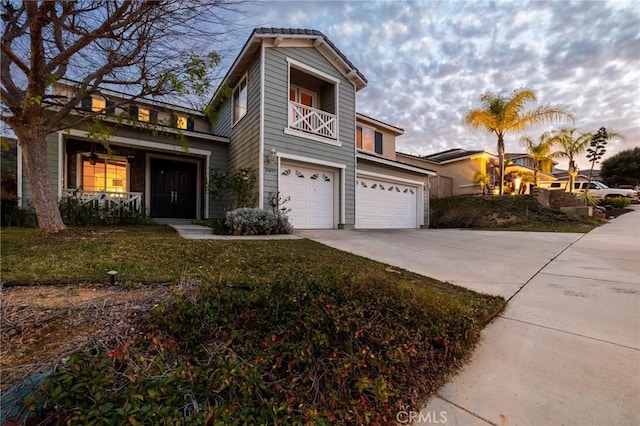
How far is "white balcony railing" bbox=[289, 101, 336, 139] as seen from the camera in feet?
30.2

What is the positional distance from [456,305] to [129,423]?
2.51m

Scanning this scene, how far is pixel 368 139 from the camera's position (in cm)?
1428

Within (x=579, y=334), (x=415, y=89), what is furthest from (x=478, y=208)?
(x=579, y=334)

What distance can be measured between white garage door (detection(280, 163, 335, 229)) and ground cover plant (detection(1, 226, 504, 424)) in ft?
19.7

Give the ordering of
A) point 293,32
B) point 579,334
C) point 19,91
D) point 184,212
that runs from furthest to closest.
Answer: point 184,212
point 293,32
point 19,91
point 579,334

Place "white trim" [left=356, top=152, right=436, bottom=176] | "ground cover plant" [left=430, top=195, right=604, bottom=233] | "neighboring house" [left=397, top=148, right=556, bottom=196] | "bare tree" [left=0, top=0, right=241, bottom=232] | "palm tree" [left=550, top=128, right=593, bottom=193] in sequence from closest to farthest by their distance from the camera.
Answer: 1. "bare tree" [left=0, top=0, right=241, bottom=232]
2. "white trim" [left=356, top=152, right=436, bottom=176]
3. "ground cover plant" [left=430, top=195, right=604, bottom=233]
4. "palm tree" [left=550, top=128, right=593, bottom=193]
5. "neighboring house" [left=397, top=148, right=556, bottom=196]

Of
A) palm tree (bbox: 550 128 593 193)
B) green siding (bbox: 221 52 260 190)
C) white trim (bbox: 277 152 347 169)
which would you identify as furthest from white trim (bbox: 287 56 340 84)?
palm tree (bbox: 550 128 593 193)

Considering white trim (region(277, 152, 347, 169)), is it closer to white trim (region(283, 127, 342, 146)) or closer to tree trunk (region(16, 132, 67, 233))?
white trim (region(283, 127, 342, 146))

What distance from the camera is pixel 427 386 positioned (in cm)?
192

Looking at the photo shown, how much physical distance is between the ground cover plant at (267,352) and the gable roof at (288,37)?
672 centimetres

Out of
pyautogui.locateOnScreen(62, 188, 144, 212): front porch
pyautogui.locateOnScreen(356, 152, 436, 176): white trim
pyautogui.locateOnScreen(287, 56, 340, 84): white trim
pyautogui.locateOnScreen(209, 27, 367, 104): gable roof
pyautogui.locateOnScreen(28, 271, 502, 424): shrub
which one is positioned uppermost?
pyautogui.locateOnScreen(209, 27, 367, 104): gable roof

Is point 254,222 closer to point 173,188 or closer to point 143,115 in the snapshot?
point 143,115

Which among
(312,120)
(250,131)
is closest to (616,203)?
(312,120)

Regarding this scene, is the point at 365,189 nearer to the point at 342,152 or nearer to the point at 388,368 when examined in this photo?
the point at 342,152
